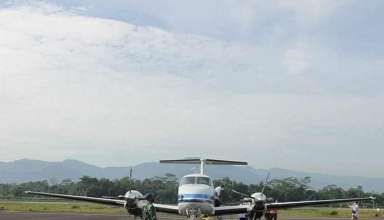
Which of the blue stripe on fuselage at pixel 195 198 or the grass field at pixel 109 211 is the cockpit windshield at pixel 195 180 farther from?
the grass field at pixel 109 211

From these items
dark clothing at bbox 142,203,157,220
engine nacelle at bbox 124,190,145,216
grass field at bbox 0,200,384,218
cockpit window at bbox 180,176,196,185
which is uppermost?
cockpit window at bbox 180,176,196,185

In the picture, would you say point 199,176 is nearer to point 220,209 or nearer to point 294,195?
point 220,209

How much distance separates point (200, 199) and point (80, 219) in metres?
18.0

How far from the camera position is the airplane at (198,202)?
1091 inches

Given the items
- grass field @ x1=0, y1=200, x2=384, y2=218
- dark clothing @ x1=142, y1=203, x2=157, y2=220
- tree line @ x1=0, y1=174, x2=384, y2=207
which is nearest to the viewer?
dark clothing @ x1=142, y1=203, x2=157, y2=220

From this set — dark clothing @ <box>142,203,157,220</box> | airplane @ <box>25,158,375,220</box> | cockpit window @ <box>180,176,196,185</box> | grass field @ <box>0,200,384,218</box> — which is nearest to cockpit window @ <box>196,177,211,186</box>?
airplane @ <box>25,158,375,220</box>

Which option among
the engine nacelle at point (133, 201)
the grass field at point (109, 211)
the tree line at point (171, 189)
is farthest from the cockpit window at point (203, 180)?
the tree line at point (171, 189)

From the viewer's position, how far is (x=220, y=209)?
1241 inches

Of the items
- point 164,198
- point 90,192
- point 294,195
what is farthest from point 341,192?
point 90,192

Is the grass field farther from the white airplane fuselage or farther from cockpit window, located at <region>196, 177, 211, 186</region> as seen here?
the white airplane fuselage

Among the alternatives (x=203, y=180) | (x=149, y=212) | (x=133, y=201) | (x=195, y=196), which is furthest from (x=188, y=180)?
(x=149, y=212)

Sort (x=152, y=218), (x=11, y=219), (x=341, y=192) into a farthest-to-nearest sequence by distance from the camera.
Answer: (x=341, y=192) < (x=11, y=219) < (x=152, y=218)

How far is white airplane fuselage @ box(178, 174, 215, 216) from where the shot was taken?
2753cm

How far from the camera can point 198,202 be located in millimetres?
27469
